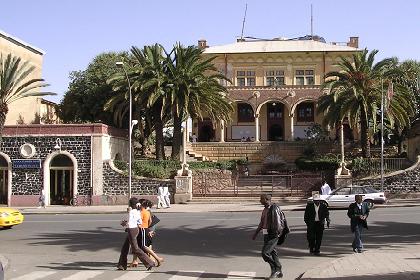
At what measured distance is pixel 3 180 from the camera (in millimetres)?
40938

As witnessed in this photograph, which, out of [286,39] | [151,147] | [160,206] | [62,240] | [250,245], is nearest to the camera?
[250,245]

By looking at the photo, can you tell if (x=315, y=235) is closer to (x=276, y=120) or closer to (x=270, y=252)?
(x=270, y=252)

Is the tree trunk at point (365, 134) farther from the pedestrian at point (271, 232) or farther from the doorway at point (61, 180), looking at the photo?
the pedestrian at point (271, 232)

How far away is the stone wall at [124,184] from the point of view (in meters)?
39.8

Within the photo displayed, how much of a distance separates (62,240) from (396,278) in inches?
466

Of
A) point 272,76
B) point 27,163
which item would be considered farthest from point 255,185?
point 272,76

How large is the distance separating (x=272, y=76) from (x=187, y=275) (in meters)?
51.7

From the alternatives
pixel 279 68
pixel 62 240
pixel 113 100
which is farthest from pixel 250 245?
pixel 279 68

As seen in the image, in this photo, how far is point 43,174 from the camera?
4016cm

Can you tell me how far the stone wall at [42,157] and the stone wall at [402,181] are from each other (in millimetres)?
17670

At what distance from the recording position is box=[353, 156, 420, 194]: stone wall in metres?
39.0

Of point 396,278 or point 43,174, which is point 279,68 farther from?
point 396,278

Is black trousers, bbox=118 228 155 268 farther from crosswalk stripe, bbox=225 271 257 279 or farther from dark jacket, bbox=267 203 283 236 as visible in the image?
dark jacket, bbox=267 203 283 236

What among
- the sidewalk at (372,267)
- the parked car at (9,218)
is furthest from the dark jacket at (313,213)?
the parked car at (9,218)
